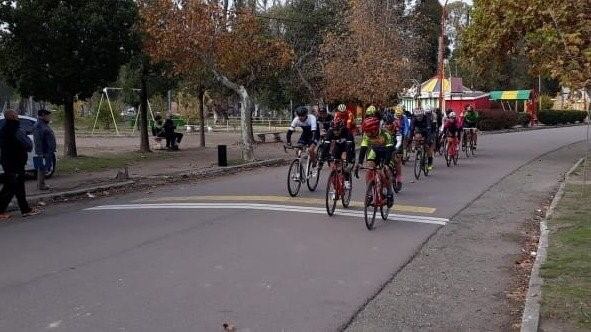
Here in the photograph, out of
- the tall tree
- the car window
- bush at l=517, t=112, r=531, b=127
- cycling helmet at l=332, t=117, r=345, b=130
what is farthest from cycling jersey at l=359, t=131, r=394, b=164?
bush at l=517, t=112, r=531, b=127

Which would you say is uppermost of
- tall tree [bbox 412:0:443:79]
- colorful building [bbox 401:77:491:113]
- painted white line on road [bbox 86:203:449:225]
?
tall tree [bbox 412:0:443:79]

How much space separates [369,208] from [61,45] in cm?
1430

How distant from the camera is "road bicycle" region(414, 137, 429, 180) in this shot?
56.7ft

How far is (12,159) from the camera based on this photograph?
12.3m

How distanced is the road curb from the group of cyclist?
16.4ft

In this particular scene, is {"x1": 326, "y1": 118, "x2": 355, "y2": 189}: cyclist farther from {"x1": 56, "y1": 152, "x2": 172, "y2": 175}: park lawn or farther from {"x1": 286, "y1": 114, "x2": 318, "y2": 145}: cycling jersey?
{"x1": 56, "y1": 152, "x2": 172, "y2": 175}: park lawn

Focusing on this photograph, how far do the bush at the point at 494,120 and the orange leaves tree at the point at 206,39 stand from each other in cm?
2765

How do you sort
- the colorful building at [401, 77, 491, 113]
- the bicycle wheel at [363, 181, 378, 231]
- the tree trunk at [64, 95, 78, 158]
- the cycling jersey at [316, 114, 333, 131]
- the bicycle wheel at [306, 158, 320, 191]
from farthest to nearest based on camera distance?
the colorful building at [401, 77, 491, 113]
the tree trunk at [64, 95, 78, 158]
the cycling jersey at [316, 114, 333, 131]
the bicycle wheel at [306, 158, 320, 191]
the bicycle wheel at [363, 181, 378, 231]

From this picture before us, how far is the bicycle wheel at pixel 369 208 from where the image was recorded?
10.3 metres

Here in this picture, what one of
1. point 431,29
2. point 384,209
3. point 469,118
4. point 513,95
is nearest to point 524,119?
point 513,95

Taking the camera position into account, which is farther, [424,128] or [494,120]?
[494,120]

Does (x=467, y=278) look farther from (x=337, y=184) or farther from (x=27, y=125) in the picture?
(x=27, y=125)

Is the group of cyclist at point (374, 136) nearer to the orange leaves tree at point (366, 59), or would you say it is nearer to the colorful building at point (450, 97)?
the orange leaves tree at point (366, 59)

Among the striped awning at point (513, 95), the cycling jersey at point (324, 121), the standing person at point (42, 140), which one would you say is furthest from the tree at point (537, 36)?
the striped awning at point (513, 95)
